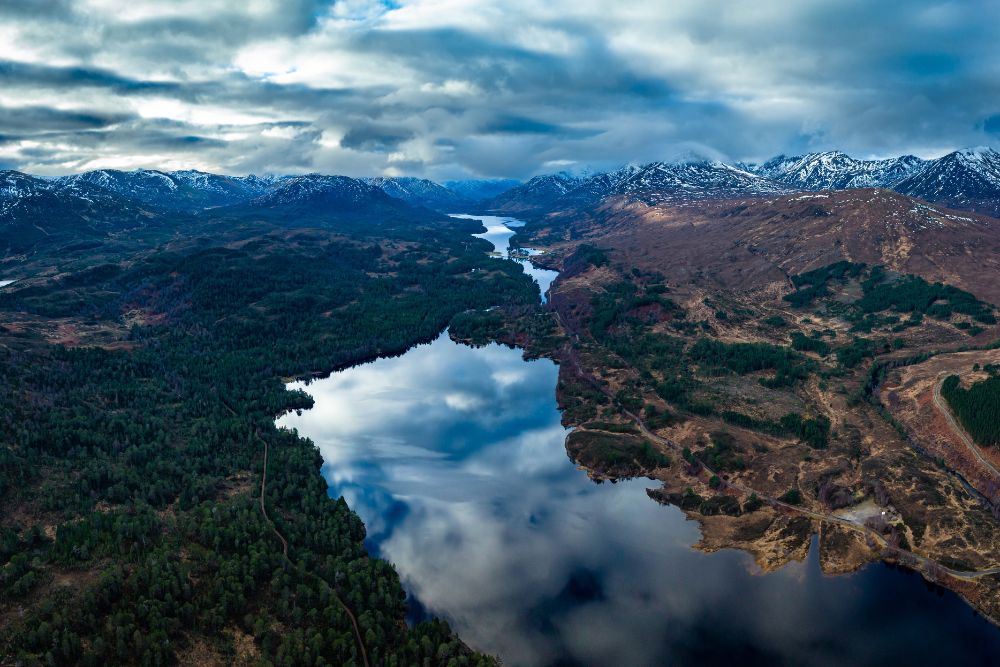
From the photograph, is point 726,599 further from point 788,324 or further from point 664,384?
point 788,324

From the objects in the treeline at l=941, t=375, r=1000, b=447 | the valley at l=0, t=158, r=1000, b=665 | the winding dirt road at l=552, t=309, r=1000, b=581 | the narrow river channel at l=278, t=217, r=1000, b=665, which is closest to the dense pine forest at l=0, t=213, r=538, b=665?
the valley at l=0, t=158, r=1000, b=665

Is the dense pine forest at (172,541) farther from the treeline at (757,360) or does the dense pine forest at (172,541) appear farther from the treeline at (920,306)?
the treeline at (920,306)

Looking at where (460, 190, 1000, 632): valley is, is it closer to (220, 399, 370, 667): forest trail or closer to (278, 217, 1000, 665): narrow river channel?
(278, 217, 1000, 665): narrow river channel

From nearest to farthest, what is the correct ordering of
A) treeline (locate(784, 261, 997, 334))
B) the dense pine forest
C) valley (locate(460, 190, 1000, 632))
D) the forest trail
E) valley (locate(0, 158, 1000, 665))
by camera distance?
the dense pine forest → the forest trail → valley (locate(0, 158, 1000, 665)) → valley (locate(460, 190, 1000, 632)) → treeline (locate(784, 261, 997, 334))

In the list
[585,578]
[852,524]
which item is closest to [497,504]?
[585,578]

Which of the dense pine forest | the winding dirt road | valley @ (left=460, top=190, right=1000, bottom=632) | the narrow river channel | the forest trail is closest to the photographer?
the dense pine forest

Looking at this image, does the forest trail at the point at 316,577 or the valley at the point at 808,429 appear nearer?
the forest trail at the point at 316,577

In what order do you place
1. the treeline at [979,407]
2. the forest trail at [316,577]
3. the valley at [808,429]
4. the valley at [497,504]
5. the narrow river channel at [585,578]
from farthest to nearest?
1. the treeline at [979,407]
2. the valley at [808,429]
3. the narrow river channel at [585,578]
4. the valley at [497,504]
5. the forest trail at [316,577]

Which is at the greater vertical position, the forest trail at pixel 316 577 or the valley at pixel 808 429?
the valley at pixel 808 429

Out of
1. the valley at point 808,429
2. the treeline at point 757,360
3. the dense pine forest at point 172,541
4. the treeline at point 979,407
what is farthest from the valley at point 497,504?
the treeline at point 979,407
